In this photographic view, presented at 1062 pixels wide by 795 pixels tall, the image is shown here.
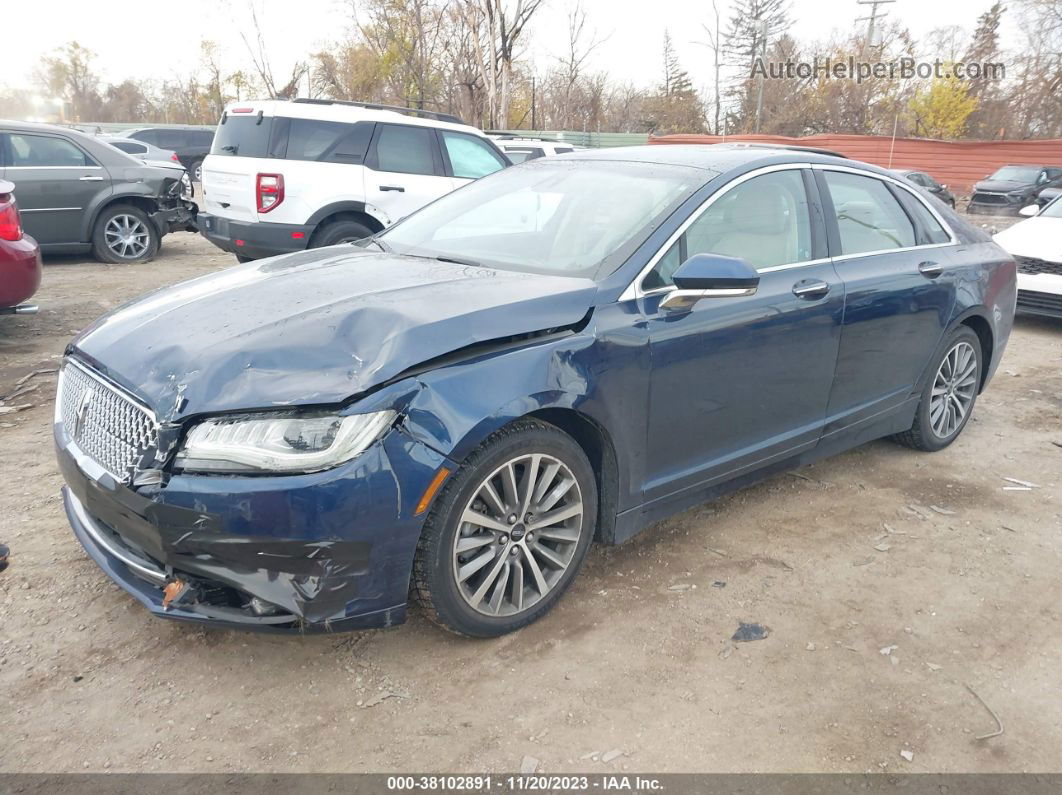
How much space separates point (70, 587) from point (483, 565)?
160 centimetres

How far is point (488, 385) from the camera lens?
101 inches

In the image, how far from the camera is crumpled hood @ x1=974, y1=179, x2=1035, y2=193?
75.4ft

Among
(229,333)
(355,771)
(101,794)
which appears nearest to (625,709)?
(355,771)

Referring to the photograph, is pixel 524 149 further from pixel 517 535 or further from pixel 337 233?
pixel 517 535

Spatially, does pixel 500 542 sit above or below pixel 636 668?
above

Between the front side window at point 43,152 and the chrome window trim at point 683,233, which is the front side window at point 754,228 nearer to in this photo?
the chrome window trim at point 683,233

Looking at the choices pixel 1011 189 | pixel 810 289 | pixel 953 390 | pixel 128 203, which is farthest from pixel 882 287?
pixel 1011 189

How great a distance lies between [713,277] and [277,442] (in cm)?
160

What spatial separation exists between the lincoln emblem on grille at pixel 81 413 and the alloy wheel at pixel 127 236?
8.55m

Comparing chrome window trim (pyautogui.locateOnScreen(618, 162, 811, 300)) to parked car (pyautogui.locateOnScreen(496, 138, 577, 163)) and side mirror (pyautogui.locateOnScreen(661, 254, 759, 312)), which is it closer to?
side mirror (pyautogui.locateOnScreen(661, 254, 759, 312))

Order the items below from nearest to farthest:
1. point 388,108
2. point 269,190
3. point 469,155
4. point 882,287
A: point 882,287 < point 269,190 < point 388,108 < point 469,155

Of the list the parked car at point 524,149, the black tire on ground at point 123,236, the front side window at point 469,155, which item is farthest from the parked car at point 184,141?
the front side window at point 469,155

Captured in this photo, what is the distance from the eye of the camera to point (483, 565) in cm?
273

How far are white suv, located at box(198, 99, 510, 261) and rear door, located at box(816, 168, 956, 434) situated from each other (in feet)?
18.1
